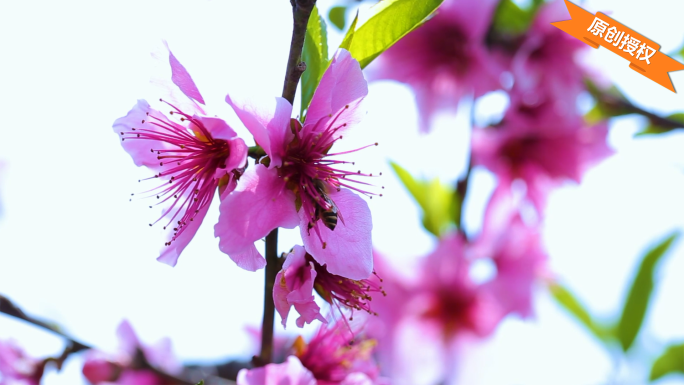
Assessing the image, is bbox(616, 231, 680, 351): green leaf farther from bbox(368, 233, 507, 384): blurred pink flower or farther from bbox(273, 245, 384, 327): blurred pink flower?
bbox(273, 245, 384, 327): blurred pink flower

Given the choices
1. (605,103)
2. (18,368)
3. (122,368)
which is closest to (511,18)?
(605,103)

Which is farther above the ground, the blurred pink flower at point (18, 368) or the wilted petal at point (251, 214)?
the wilted petal at point (251, 214)

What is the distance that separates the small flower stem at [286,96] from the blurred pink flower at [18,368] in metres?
0.72

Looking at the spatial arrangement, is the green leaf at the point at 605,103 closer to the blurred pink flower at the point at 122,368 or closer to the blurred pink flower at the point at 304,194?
the blurred pink flower at the point at 304,194

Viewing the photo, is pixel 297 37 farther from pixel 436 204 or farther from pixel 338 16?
pixel 436 204

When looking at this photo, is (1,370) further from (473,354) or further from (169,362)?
(473,354)

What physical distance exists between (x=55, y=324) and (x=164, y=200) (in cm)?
47

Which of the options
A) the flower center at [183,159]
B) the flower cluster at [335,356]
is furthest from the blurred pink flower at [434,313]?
the flower center at [183,159]

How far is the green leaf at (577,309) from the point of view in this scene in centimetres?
199

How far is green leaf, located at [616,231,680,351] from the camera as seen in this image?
64.3 inches

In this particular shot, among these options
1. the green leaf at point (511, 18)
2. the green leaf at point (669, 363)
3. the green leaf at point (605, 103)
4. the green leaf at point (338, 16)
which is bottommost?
the green leaf at point (669, 363)

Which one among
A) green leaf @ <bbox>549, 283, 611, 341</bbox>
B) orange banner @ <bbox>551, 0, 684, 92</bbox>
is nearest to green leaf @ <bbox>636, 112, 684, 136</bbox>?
orange banner @ <bbox>551, 0, 684, 92</bbox>

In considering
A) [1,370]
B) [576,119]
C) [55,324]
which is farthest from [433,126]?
[1,370]

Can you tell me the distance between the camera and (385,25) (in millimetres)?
799
